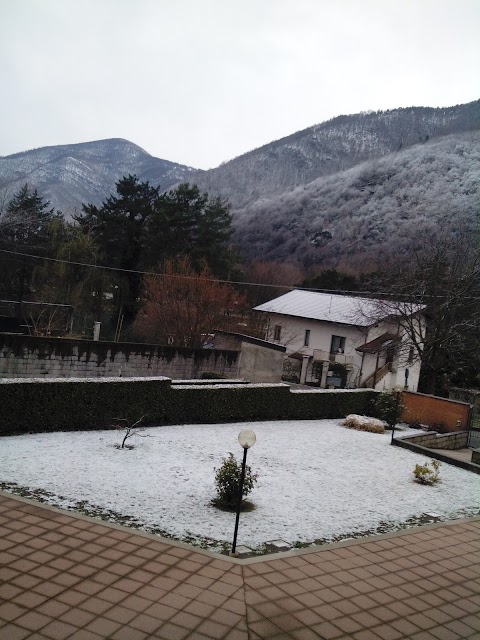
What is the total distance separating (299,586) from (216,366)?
18217 mm

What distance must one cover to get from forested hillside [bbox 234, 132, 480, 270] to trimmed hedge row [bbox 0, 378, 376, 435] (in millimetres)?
36274

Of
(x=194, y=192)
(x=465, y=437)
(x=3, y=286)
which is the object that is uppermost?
(x=194, y=192)

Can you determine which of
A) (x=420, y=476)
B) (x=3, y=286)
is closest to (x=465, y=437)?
(x=420, y=476)

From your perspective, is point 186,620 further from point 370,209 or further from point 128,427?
point 370,209

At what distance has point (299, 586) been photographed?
19.4 feet

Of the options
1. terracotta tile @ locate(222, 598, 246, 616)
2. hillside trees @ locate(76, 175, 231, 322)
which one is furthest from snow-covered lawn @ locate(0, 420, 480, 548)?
hillside trees @ locate(76, 175, 231, 322)

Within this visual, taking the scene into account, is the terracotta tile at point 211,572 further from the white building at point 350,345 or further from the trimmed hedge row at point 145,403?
the white building at point 350,345

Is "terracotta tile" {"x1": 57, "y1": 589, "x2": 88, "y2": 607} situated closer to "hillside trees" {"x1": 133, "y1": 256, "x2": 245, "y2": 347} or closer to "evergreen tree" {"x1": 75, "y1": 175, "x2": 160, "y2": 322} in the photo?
"hillside trees" {"x1": 133, "y1": 256, "x2": 245, "y2": 347}

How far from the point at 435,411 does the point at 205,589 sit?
53.9 ft

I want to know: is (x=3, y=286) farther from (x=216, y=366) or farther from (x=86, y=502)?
(x=86, y=502)

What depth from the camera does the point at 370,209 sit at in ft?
245

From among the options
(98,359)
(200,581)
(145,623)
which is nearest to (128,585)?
(145,623)

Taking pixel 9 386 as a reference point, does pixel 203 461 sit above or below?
below

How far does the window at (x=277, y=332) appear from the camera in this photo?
3741 cm
